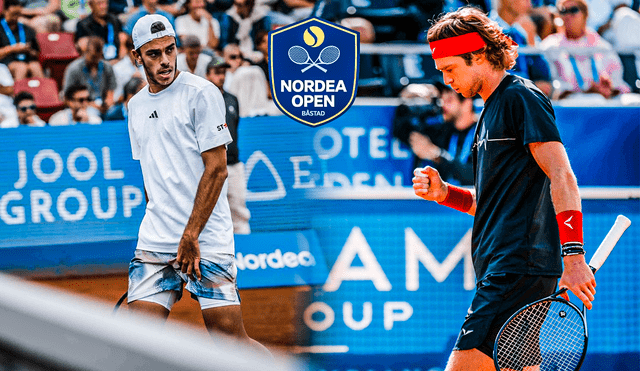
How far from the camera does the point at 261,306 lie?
173 inches

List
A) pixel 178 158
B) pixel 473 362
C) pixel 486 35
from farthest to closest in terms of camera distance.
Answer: pixel 178 158
pixel 486 35
pixel 473 362

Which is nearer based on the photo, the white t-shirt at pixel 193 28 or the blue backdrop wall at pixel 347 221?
the blue backdrop wall at pixel 347 221

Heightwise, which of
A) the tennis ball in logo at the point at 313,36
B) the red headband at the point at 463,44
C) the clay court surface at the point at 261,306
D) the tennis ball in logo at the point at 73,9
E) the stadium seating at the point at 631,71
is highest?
the tennis ball in logo at the point at 73,9

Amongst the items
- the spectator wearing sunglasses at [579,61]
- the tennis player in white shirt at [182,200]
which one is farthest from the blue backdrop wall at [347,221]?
the tennis player in white shirt at [182,200]

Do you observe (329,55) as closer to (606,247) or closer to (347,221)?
(347,221)

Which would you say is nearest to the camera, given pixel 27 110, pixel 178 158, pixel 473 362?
pixel 473 362

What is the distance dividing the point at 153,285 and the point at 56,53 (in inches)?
81.1

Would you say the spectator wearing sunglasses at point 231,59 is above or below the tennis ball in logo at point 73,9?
below

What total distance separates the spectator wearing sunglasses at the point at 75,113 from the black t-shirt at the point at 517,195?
2745mm

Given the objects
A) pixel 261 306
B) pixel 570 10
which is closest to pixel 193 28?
pixel 261 306

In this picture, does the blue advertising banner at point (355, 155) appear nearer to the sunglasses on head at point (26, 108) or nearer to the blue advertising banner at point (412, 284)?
the blue advertising banner at point (412, 284)

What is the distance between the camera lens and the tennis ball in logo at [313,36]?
172 inches

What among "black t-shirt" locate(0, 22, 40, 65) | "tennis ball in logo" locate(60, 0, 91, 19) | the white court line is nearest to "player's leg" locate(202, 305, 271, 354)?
the white court line

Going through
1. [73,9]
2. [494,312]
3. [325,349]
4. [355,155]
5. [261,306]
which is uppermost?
[73,9]
